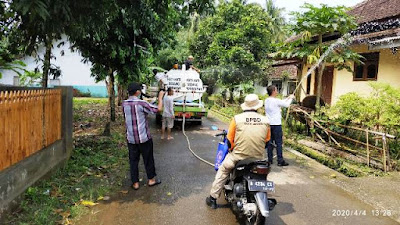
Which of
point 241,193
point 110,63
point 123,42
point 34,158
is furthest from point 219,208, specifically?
point 110,63

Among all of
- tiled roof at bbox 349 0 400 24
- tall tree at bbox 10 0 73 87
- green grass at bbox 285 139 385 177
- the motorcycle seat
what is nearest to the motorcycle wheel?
the motorcycle seat

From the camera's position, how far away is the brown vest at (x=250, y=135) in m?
3.96

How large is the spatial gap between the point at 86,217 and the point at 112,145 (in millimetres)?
4242

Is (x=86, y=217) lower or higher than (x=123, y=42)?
lower

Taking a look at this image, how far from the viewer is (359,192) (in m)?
5.30

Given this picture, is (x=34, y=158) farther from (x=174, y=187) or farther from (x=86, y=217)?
(x=174, y=187)

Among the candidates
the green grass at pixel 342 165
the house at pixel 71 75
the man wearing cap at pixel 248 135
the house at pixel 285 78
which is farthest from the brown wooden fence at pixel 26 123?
the house at pixel 71 75

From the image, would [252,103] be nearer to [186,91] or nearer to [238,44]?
[186,91]

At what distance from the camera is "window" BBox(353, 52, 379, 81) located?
426 inches

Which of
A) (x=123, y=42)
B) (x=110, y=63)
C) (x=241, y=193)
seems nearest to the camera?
(x=241, y=193)

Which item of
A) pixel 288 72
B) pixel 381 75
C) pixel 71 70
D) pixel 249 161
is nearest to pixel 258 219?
pixel 249 161

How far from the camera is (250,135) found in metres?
3.96

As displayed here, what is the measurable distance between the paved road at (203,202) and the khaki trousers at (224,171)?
1.14 ft
